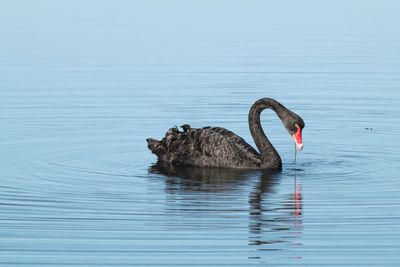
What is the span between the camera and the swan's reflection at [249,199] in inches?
368

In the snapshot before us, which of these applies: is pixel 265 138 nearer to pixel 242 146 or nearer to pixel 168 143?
pixel 242 146

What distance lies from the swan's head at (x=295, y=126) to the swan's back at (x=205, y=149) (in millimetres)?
504

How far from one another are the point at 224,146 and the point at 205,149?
24 cm

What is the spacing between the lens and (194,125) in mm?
15445

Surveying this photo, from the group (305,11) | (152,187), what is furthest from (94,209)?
(305,11)

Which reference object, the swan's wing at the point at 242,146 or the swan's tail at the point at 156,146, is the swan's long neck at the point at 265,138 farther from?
the swan's tail at the point at 156,146

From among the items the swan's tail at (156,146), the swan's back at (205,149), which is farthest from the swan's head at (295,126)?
the swan's tail at (156,146)

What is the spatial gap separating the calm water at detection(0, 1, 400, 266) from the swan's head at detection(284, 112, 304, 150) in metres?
0.34

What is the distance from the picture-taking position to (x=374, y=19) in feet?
112

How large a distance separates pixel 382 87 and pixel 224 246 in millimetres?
10555

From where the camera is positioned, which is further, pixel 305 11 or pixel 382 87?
pixel 305 11

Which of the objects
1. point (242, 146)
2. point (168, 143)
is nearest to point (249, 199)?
point (242, 146)

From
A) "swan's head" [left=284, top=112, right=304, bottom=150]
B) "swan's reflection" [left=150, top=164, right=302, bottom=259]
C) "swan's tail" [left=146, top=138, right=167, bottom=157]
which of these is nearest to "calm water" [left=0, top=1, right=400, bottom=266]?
"swan's reflection" [left=150, top=164, right=302, bottom=259]

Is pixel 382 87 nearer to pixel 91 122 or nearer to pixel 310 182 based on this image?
pixel 91 122
